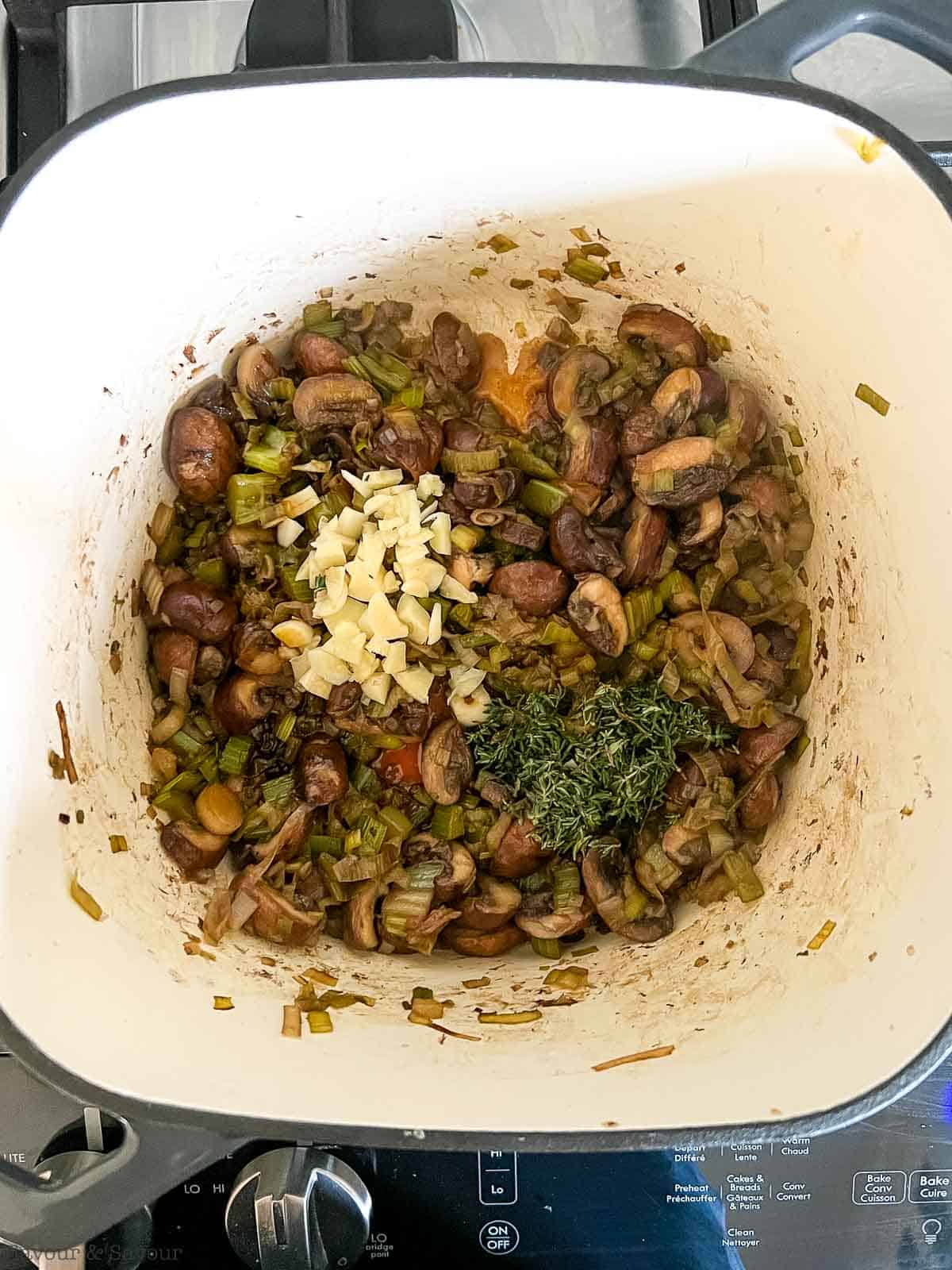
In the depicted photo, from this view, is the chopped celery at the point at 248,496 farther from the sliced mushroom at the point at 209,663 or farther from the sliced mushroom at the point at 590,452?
the sliced mushroom at the point at 590,452

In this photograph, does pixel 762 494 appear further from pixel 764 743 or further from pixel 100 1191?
pixel 100 1191

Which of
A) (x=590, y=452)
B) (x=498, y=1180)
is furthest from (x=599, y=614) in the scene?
(x=498, y=1180)

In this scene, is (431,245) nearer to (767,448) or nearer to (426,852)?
(767,448)

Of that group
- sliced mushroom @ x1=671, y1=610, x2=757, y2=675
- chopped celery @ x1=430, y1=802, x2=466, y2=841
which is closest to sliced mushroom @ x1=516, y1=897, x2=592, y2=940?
chopped celery @ x1=430, y1=802, x2=466, y2=841

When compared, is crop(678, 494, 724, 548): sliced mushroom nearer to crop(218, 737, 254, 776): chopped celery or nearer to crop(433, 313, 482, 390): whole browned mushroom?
crop(433, 313, 482, 390): whole browned mushroom

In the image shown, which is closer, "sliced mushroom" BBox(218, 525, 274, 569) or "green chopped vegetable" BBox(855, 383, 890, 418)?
"green chopped vegetable" BBox(855, 383, 890, 418)

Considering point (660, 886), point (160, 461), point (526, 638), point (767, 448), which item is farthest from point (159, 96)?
point (660, 886)

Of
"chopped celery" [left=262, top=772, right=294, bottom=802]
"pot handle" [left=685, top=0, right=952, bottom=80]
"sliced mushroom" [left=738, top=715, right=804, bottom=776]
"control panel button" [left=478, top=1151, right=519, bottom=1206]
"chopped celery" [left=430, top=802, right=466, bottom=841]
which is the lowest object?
"control panel button" [left=478, top=1151, right=519, bottom=1206]
